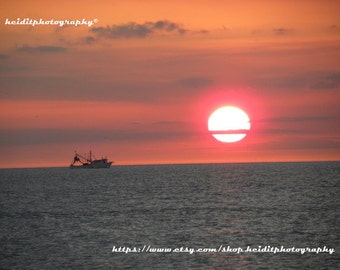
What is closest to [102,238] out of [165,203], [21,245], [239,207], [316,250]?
[21,245]

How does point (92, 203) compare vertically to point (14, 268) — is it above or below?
above

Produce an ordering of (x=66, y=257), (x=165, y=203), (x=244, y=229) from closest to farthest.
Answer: (x=66, y=257)
(x=244, y=229)
(x=165, y=203)

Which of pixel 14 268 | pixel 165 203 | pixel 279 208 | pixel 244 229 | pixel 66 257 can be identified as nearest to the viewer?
pixel 14 268

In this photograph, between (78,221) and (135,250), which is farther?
(78,221)

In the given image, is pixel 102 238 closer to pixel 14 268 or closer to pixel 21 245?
pixel 21 245

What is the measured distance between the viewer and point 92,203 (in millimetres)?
121000

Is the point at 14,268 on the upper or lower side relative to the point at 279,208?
lower

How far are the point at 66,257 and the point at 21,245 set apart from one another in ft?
31.3

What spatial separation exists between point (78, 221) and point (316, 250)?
36.9 meters

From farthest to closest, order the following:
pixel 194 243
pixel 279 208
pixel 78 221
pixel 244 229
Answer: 1. pixel 279 208
2. pixel 78 221
3. pixel 244 229
4. pixel 194 243

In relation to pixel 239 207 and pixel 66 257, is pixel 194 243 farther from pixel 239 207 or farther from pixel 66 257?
pixel 239 207

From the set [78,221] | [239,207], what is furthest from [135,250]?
[239,207]

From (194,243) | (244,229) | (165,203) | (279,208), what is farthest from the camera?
(165,203)

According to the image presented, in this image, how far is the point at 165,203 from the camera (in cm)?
11819
